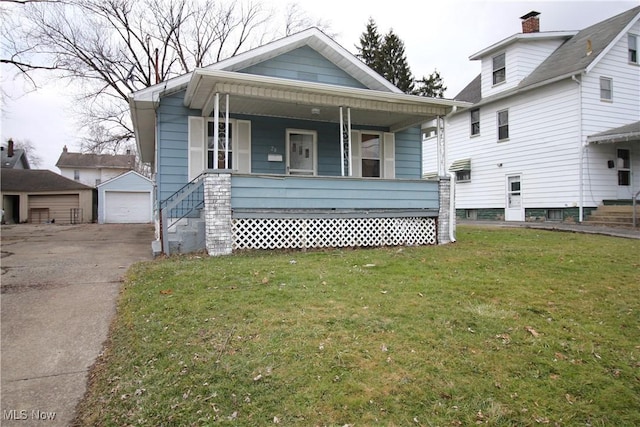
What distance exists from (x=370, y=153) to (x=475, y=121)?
9.24 metres

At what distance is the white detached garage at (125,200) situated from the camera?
27.3m

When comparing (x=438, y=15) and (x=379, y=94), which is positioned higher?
(x=438, y=15)

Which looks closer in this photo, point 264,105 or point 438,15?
point 264,105

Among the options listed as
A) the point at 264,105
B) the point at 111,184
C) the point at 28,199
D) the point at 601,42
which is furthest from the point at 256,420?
the point at 28,199

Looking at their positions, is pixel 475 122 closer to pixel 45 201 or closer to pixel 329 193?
pixel 329 193

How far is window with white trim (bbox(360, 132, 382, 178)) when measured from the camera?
12.0 meters

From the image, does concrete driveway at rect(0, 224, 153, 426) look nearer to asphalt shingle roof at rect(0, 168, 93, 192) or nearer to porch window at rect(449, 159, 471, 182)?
porch window at rect(449, 159, 471, 182)

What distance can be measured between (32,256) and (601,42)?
19090 millimetres

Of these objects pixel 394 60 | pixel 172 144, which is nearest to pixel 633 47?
pixel 172 144

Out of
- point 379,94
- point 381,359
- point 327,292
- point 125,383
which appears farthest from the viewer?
point 379,94

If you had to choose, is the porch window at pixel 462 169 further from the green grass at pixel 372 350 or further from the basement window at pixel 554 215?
the green grass at pixel 372 350

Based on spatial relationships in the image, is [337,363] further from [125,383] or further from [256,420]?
[125,383]

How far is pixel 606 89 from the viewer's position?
1445cm

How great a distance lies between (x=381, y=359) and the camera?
3.05m
